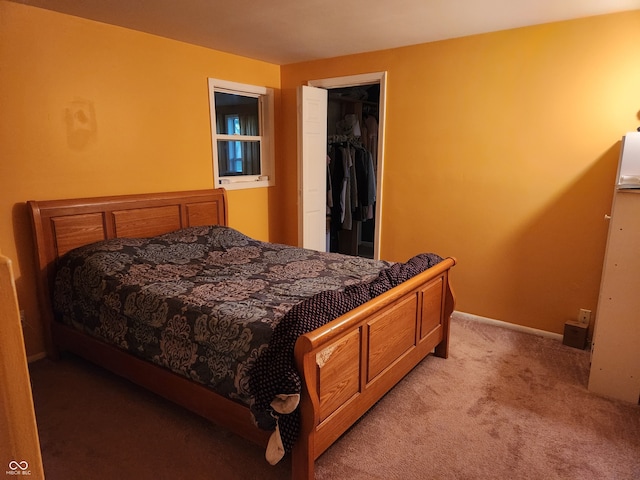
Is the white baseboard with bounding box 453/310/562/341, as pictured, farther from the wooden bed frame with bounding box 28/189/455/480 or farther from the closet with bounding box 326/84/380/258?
the closet with bounding box 326/84/380/258

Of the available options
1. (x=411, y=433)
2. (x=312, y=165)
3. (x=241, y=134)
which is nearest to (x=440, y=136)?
(x=312, y=165)

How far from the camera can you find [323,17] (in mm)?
2846

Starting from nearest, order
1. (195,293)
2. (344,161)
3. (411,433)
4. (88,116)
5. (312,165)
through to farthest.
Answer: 1. (411,433)
2. (195,293)
3. (88,116)
4. (312,165)
5. (344,161)

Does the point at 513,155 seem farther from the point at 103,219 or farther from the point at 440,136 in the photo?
the point at 103,219

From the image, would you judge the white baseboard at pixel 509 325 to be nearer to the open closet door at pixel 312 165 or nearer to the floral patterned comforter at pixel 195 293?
the floral patterned comforter at pixel 195 293

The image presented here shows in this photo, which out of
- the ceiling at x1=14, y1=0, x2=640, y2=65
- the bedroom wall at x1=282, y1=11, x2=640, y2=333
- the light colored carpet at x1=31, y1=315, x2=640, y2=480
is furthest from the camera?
the bedroom wall at x1=282, y1=11, x2=640, y2=333

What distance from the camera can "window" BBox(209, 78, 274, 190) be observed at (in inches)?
155

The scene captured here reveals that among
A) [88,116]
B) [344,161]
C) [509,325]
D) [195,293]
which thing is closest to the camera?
[195,293]

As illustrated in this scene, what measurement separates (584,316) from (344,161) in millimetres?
2810

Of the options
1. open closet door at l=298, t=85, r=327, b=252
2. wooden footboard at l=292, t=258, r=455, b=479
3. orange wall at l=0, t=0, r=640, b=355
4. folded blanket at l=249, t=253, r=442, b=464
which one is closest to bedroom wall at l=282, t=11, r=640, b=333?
orange wall at l=0, t=0, r=640, b=355

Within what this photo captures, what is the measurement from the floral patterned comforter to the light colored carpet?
333 millimetres

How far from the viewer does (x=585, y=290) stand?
304cm

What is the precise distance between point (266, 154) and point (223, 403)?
3.11 metres

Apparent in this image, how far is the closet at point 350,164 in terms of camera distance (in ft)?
15.8
